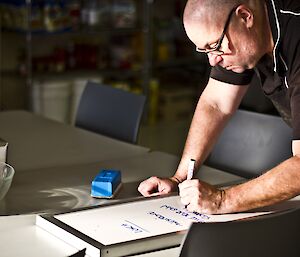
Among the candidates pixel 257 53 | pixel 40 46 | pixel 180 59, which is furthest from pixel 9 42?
pixel 257 53

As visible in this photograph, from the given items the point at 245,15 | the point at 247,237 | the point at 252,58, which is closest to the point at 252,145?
the point at 252,58

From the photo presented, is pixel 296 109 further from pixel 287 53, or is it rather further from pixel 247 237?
pixel 247 237

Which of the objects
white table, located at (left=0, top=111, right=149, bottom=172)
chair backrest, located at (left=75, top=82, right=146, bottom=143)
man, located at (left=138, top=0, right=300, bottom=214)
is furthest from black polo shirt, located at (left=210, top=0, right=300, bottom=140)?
chair backrest, located at (left=75, top=82, right=146, bottom=143)

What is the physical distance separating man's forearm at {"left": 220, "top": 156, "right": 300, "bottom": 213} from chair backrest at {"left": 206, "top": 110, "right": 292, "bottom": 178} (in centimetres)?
70

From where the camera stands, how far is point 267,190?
188 centimetres

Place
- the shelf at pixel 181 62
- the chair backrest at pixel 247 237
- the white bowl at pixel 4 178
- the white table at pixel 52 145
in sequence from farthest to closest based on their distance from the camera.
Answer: the shelf at pixel 181 62, the white table at pixel 52 145, the white bowl at pixel 4 178, the chair backrest at pixel 247 237

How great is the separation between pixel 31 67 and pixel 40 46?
0.32 meters

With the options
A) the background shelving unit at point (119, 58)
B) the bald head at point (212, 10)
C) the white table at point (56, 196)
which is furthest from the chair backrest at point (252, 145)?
the background shelving unit at point (119, 58)

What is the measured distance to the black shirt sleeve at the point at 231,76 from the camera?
2318 mm

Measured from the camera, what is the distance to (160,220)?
1.86 metres

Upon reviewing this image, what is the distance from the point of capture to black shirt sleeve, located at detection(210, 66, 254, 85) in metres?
2.32

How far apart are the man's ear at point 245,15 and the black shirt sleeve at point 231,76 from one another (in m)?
0.34

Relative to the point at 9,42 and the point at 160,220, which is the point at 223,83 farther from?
the point at 9,42

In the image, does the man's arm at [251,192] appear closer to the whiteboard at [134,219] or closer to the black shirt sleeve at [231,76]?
the whiteboard at [134,219]
